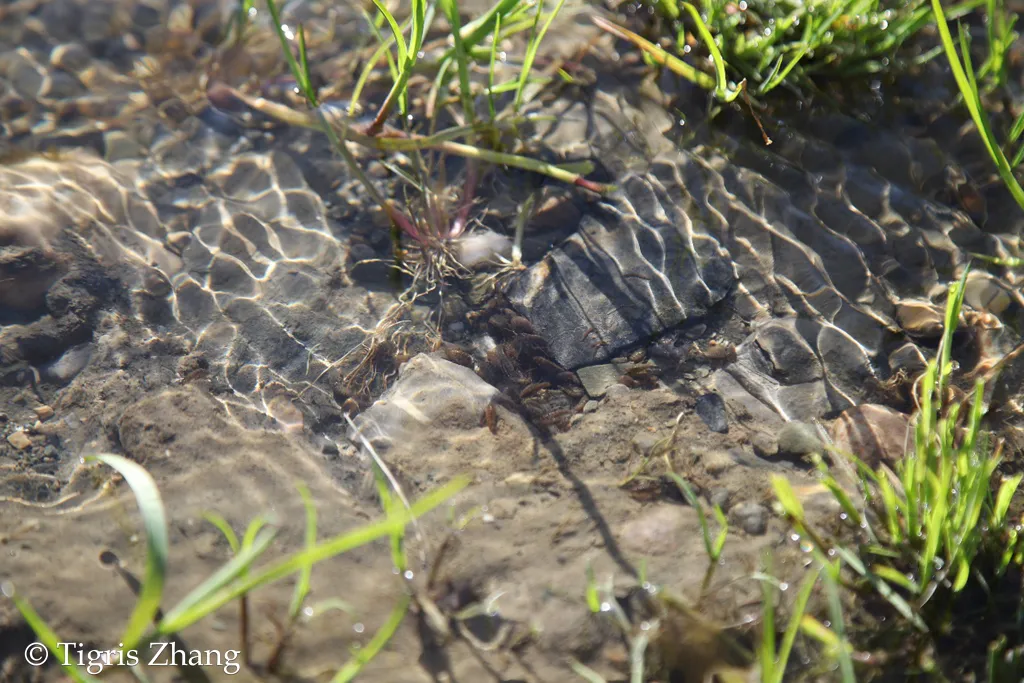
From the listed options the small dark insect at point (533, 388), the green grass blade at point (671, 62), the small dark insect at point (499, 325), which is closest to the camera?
the small dark insect at point (533, 388)

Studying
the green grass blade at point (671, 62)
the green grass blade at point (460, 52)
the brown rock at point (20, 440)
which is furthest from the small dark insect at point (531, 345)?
the brown rock at point (20, 440)

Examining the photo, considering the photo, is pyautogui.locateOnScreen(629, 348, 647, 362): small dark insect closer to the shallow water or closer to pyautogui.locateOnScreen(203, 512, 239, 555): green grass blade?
the shallow water

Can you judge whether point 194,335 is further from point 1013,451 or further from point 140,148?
point 1013,451

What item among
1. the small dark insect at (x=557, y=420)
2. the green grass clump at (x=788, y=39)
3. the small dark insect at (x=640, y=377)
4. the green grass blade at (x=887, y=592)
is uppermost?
the green grass clump at (x=788, y=39)

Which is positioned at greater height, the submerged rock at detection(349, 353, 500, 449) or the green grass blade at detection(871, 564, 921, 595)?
the green grass blade at detection(871, 564, 921, 595)

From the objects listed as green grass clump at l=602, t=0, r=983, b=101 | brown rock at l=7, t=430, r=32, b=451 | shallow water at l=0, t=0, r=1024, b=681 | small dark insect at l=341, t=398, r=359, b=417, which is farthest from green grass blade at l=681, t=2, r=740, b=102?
brown rock at l=7, t=430, r=32, b=451

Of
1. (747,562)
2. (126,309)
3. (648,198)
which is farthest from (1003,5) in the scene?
(126,309)

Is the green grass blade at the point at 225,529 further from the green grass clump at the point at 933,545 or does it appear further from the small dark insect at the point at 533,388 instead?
the green grass clump at the point at 933,545
